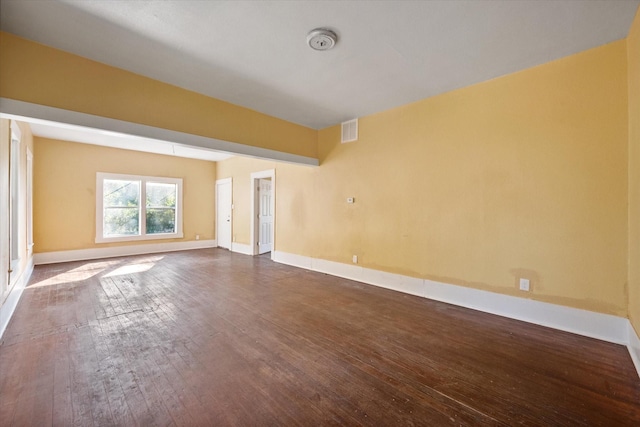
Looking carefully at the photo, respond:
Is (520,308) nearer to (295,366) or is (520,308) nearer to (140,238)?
(295,366)

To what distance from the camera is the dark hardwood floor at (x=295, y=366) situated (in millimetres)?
1598

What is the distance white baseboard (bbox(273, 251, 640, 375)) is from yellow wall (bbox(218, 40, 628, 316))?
3.5 inches

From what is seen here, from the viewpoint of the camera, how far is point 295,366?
2.07 meters

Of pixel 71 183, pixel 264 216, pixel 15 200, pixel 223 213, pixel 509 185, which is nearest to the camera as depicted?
pixel 509 185

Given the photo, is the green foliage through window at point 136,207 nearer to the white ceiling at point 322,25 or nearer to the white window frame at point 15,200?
the white window frame at point 15,200

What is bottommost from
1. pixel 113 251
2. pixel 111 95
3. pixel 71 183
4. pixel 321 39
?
pixel 113 251

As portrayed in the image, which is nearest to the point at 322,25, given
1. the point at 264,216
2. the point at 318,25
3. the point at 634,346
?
the point at 318,25

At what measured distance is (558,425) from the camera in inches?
59.7

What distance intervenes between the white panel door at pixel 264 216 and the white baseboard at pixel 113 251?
2.17 metres

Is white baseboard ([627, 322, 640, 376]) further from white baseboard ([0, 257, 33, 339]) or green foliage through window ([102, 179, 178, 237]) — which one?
green foliage through window ([102, 179, 178, 237])

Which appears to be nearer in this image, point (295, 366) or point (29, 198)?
point (295, 366)

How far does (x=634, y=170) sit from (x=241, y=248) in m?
7.16

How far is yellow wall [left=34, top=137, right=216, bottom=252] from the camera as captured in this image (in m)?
5.65

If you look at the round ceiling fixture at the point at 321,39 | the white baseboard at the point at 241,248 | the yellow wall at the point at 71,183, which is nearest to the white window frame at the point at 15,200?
the yellow wall at the point at 71,183
